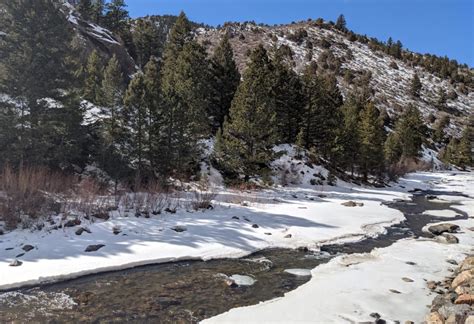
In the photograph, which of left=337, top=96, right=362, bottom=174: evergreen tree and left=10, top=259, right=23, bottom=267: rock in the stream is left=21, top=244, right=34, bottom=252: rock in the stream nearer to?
left=10, top=259, right=23, bottom=267: rock in the stream

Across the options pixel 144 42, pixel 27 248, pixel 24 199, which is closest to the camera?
pixel 27 248

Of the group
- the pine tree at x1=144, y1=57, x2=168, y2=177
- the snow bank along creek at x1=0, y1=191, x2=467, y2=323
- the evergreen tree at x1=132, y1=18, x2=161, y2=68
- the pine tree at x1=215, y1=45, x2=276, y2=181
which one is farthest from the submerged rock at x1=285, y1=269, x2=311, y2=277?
the evergreen tree at x1=132, y1=18, x2=161, y2=68

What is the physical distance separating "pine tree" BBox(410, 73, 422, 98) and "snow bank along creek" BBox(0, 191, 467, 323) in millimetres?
→ 75936

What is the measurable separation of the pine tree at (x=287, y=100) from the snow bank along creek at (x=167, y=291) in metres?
22.1

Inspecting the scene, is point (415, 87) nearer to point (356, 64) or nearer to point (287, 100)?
point (356, 64)

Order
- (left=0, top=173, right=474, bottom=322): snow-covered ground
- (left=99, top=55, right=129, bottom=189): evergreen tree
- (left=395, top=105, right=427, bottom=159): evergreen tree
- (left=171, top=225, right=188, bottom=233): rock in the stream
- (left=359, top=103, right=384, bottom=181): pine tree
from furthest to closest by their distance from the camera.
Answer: (left=395, top=105, right=427, bottom=159): evergreen tree < (left=359, top=103, right=384, bottom=181): pine tree < (left=99, top=55, right=129, bottom=189): evergreen tree < (left=171, top=225, right=188, bottom=233): rock in the stream < (left=0, top=173, right=474, bottom=322): snow-covered ground

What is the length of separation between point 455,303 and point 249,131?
18.1m

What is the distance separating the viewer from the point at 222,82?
110 feet

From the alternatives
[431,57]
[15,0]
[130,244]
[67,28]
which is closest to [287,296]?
[130,244]

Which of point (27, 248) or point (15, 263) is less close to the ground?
point (27, 248)

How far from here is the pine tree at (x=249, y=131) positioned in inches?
969

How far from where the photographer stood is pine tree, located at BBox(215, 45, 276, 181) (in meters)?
24.6

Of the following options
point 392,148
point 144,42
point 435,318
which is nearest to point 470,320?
point 435,318

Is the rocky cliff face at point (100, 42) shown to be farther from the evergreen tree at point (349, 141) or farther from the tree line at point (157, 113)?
the evergreen tree at point (349, 141)
